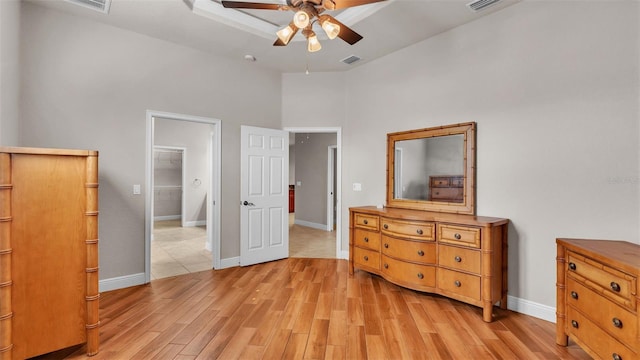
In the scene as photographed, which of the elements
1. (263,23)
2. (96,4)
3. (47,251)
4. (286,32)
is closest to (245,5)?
(286,32)

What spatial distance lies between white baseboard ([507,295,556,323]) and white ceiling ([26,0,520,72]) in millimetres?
2889

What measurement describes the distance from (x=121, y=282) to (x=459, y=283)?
3.68 metres

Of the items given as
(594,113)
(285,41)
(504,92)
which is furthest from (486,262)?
(285,41)

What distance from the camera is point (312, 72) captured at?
4.53 metres

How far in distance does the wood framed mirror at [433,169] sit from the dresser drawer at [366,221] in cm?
45

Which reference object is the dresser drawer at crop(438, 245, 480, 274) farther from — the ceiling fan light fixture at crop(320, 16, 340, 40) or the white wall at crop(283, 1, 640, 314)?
the ceiling fan light fixture at crop(320, 16, 340, 40)

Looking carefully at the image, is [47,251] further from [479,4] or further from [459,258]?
[479,4]

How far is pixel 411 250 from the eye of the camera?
9.93ft

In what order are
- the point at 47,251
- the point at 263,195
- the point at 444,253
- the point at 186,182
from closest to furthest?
the point at 47,251
the point at 444,253
the point at 263,195
the point at 186,182

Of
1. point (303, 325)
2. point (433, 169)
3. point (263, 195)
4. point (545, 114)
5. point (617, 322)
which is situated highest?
point (545, 114)

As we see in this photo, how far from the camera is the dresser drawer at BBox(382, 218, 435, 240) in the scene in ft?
9.59

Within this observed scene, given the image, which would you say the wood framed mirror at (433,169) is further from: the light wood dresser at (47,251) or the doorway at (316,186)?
the light wood dresser at (47,251)

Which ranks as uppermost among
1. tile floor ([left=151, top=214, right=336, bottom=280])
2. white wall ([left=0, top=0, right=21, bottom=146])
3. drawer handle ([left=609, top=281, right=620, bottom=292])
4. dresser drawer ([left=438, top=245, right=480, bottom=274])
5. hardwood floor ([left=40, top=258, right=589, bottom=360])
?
white wall ([left=0, top=0, right=21, bottom=146])

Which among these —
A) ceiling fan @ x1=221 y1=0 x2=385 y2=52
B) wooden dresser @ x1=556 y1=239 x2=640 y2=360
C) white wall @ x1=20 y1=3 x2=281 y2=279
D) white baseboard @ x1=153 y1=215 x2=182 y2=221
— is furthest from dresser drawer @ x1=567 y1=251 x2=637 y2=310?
white baseboard @ x1=153 y1=215 x2=182 y2=221
